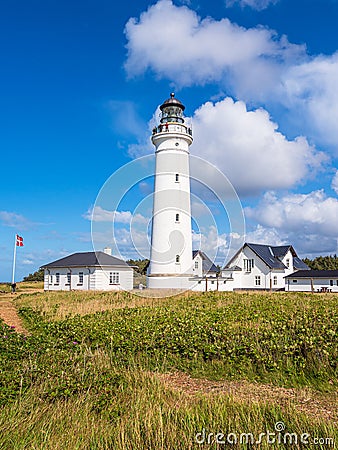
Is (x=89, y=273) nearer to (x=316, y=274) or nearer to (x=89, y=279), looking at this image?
(x=89, y=279)

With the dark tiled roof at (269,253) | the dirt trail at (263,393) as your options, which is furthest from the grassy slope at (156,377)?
the dark tiled roof at (269,253)

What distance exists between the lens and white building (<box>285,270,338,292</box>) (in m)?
38.8

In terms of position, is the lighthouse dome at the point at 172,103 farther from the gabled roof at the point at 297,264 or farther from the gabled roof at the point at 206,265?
the gabled roof at the point at 297,264

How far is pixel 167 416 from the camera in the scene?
4.80m

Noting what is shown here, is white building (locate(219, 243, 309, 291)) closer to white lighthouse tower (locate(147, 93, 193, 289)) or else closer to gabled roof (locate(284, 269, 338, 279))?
gabled roof (locate(284, 269, 338, 279))

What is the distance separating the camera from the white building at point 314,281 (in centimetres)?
3878

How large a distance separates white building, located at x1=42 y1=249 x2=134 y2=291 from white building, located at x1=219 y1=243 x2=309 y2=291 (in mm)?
11202

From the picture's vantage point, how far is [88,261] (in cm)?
3369

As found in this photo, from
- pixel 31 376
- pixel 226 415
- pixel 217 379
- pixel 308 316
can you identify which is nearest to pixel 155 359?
pixel 217 379

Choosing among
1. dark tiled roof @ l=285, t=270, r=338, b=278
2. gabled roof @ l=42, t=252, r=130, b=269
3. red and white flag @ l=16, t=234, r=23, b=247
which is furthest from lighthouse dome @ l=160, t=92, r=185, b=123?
dark tiled roof @ l=285, t=270, r=338, b=278

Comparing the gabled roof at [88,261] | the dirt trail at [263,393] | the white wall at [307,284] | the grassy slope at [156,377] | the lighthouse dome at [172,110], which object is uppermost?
the lighthouse dome at [172,110]

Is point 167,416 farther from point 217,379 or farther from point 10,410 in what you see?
point 217,379

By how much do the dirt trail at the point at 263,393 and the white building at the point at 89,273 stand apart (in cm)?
2621

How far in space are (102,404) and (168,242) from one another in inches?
880
